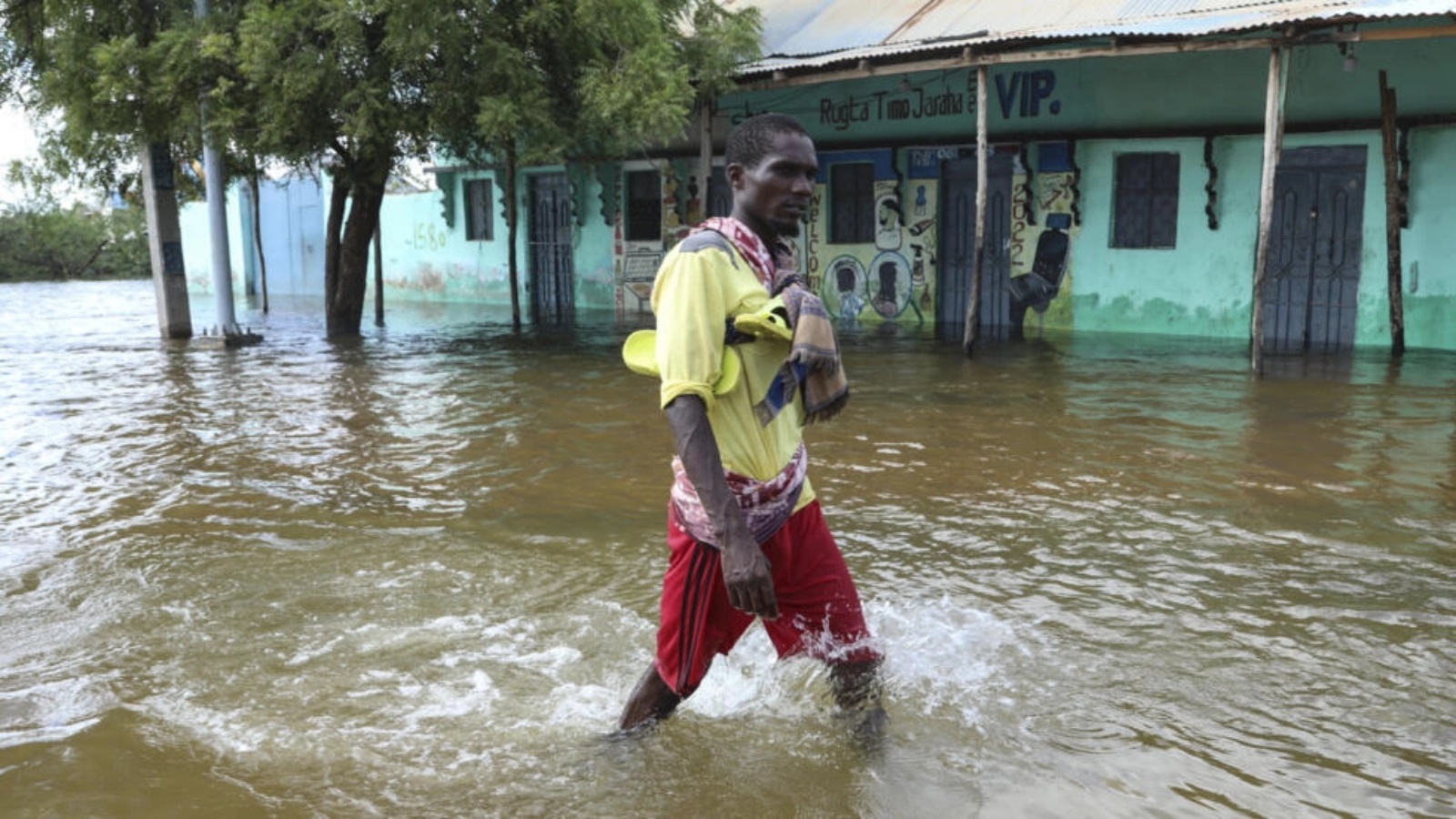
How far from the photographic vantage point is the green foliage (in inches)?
1284

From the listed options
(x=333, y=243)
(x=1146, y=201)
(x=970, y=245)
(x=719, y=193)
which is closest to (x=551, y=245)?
(x=719, y=193)

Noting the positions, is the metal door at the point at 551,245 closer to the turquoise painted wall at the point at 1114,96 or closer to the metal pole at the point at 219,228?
the turquoise painted wall at the point at 1114,96

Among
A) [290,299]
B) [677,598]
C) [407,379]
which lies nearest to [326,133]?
[407,379]

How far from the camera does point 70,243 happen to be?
111 ft

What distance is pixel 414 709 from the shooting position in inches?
143

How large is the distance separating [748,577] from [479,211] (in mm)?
19808

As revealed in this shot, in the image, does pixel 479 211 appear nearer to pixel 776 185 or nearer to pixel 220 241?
pixel 220 241

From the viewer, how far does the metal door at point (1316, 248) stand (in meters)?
12.4

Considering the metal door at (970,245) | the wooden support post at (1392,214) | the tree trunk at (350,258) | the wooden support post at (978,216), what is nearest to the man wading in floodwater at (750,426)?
the wooden support post at (978,216)

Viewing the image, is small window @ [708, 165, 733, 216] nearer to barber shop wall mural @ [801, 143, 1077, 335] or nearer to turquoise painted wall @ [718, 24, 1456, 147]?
turquoise painted wall @ [718, 24, 1456, 147]

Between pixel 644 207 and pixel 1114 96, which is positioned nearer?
pixel 1114 96

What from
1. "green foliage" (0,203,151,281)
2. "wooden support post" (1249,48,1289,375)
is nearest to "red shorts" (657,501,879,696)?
"wooden support post" (1249,48,1289,375)

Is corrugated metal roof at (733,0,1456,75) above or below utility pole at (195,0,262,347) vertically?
above

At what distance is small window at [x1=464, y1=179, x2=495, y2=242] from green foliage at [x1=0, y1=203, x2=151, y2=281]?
16.1 metres
